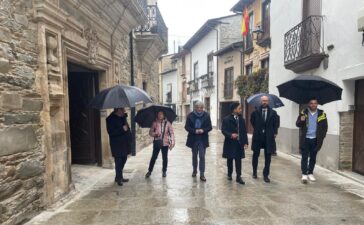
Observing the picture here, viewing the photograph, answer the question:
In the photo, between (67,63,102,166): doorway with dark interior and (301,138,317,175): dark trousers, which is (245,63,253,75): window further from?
(67,63,102,166): doorway with dark interior

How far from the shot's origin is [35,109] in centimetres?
406

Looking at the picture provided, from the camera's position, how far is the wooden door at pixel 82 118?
7.18 m

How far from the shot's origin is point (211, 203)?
4660 millimetres

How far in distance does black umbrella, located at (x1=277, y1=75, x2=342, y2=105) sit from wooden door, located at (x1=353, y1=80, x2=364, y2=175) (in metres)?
0.92

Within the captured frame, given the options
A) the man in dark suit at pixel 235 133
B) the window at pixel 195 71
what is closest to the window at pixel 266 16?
the man in dark suit at pixel 235 133

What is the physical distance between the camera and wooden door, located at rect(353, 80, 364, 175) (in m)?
6.52

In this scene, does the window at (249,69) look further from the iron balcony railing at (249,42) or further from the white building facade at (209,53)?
the white building facade at (209,53)

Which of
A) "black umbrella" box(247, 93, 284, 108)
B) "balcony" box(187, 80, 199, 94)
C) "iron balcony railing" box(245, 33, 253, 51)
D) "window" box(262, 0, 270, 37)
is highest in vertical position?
"window" box(262, 0, 270, 37)

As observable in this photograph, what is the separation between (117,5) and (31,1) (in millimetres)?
2816

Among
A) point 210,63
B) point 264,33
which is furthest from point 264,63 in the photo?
point 210,63

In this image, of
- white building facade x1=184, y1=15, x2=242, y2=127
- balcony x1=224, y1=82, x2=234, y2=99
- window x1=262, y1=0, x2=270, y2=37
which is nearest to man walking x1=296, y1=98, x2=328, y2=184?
window x1=262, y1=0, x2=270, y2=37

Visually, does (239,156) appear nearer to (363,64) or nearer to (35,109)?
(363,64)

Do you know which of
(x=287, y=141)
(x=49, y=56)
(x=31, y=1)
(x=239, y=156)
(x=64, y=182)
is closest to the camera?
(x=31, y=1)

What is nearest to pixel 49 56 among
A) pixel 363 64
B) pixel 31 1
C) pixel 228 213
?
pixel 31 1
